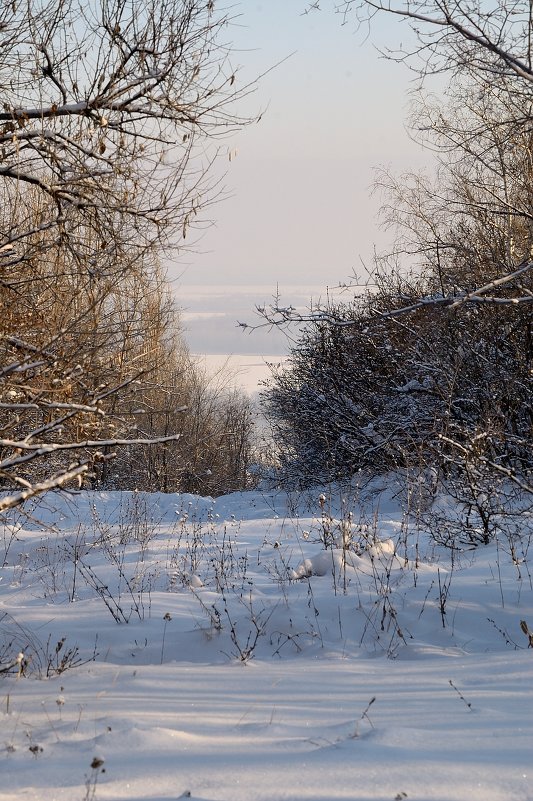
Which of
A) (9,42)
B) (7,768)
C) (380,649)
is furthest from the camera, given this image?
(9,42)

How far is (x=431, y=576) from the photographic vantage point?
6.12 metres

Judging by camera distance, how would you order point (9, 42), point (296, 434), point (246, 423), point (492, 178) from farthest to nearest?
point (246, 423) → point (296, 434) → point (492, 178) → point (9, 42)

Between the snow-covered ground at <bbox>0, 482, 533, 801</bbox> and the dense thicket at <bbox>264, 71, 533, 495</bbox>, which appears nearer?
the snow-covered ground at <bbox>0, 482, 533, 801</bbox>

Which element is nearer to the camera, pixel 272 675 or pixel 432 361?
pixel 272 675

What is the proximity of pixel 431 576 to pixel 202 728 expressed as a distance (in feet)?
10.5

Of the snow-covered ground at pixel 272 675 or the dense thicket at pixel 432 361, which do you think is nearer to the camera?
the snow-covered ground at pixel 272 675

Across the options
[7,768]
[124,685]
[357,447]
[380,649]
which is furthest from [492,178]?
[7,768]

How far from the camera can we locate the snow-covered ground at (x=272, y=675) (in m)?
2.71

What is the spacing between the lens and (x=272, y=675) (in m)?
4.20

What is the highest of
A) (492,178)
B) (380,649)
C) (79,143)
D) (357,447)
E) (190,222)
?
(492,178)

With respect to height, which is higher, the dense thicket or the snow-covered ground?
the dense thicket

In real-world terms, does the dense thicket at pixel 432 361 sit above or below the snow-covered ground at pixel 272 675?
above

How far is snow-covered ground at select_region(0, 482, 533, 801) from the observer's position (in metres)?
2.71

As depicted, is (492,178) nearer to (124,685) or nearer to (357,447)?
(357,447)
